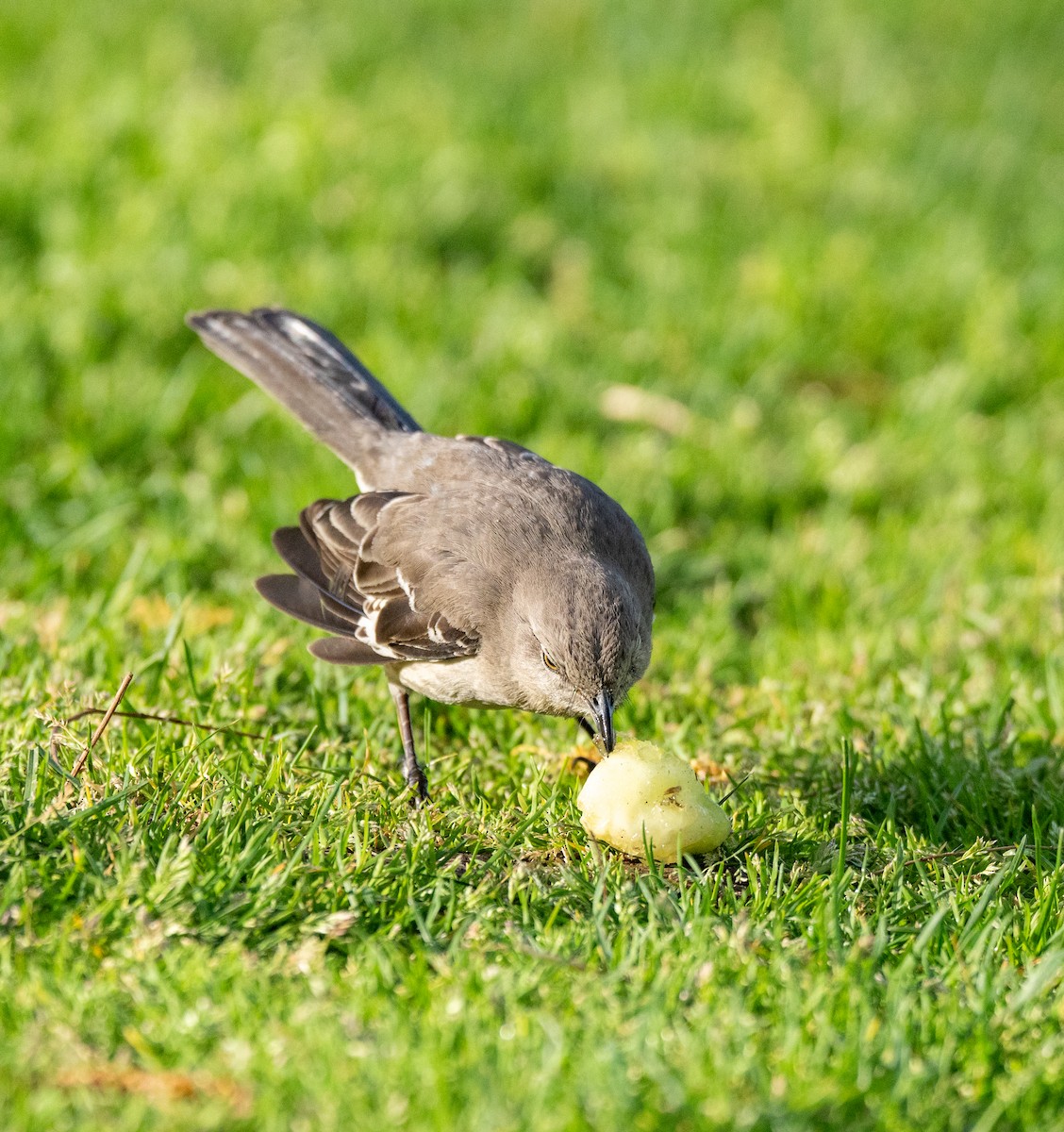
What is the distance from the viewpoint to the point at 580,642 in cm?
432

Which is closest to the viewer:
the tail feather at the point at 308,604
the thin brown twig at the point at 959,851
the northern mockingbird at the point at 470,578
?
the thin brown twig at the point at 959,851

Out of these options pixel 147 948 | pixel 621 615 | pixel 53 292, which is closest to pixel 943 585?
pixel 621 615

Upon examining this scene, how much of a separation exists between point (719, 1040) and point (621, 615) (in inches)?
62.6

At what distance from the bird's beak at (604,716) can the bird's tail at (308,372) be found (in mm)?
1736

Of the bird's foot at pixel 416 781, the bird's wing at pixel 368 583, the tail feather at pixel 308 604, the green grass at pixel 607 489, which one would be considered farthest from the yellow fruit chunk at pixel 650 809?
the tail feather at pixel 308 604

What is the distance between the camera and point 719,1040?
3.06 metres

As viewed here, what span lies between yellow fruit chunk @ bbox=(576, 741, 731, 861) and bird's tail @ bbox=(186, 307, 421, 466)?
6.81 ft

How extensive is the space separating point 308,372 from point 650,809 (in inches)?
103

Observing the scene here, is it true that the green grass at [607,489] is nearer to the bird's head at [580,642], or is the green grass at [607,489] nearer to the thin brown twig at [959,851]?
the thin brown twig at [959,851]

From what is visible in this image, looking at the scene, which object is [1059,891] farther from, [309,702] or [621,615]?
[309,702]

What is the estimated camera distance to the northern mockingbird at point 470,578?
173 inches

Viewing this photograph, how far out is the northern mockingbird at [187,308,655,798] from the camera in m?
4.39

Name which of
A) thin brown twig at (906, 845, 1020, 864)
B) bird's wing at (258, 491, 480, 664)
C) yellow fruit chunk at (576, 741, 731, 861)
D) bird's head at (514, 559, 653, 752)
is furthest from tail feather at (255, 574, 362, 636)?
thin brown twig at (906, 845, 1020, 864)

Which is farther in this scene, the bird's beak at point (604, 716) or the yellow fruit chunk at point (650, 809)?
the bird's beak at point (604, 716)
